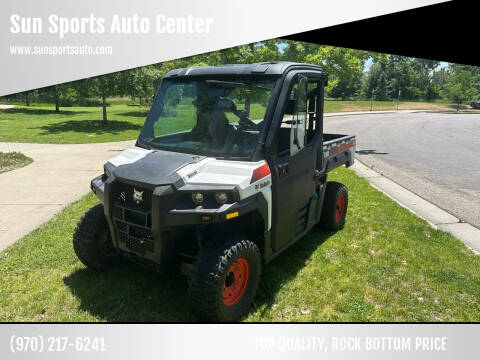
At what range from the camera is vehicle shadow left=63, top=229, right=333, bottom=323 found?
3795mm

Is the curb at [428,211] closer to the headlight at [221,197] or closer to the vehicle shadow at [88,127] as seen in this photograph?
the headlight at [221,197]

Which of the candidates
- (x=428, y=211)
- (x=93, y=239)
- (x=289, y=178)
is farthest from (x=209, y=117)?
(x=428, y=211)

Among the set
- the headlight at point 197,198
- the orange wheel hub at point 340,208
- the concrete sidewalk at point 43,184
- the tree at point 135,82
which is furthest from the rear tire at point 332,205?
the tree at point 135,82

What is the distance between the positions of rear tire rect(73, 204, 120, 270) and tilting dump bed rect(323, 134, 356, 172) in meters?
3.04

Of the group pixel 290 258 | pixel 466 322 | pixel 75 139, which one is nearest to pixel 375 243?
pixel 290 258

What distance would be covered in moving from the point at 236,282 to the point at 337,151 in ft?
9.76

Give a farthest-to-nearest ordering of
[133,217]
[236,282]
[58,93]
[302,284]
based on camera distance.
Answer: [58,93] < [302,284] < [236,282] < [133,217]

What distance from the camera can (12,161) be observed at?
36.4 ft

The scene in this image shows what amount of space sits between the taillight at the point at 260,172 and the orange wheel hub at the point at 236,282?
79 centimetres

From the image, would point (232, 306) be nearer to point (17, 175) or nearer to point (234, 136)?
point (234, 136)

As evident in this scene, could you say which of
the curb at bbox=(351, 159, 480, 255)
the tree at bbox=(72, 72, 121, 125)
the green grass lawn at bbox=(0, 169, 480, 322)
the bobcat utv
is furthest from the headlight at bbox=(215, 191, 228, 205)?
the tree at bbox=(72, 72, 121, 125)

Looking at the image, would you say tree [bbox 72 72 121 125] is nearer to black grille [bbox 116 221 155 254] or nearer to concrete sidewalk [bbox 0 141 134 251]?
concrete sidewalk [bbox 0 141 134 251]

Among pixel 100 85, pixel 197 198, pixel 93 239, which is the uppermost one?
pixel 100 85

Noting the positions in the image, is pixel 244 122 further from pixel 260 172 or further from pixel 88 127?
pixel 88 127
